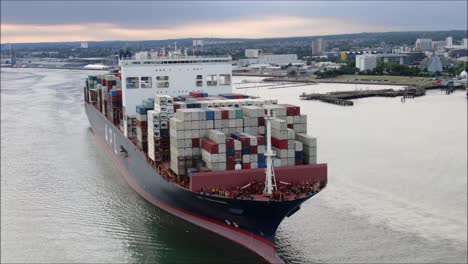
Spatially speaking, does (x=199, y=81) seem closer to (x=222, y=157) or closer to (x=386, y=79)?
(x=222, y=157)

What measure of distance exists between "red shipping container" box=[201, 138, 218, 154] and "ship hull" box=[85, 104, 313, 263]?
1.01 metres

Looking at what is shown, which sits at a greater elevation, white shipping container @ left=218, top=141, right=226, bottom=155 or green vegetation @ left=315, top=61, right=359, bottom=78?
green vegetation @ left=315, top=61, right=359, bottom=78

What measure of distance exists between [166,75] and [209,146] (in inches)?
276

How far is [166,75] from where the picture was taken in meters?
19.4

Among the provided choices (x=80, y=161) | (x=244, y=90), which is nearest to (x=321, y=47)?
(x=244, y=90)

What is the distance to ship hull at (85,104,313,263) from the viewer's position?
484 inches

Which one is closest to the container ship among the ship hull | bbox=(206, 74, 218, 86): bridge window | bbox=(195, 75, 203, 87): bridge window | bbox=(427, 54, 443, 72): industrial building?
the ship hull

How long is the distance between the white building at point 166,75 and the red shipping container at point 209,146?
608cm

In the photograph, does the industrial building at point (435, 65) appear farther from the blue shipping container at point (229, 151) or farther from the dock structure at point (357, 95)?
the blue shipping container at point (229, 151)

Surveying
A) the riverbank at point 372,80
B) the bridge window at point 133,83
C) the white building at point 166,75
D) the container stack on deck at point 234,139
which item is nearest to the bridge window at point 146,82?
the white building at point 166,75

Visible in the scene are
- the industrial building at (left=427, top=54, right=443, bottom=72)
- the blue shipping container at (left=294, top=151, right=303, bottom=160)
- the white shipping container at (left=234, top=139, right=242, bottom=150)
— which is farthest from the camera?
the industrial building at (left=427, top=54, right=443, bottom=72)

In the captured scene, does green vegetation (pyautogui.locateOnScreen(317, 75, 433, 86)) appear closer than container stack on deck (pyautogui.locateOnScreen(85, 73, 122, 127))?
No

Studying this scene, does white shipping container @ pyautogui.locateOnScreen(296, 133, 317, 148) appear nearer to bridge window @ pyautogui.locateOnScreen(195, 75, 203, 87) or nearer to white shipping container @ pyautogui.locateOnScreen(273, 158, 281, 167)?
white shipping container @ pyautogui.locateOnScreen(273, 158, 281, 167)

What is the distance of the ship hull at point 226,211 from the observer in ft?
40.4
